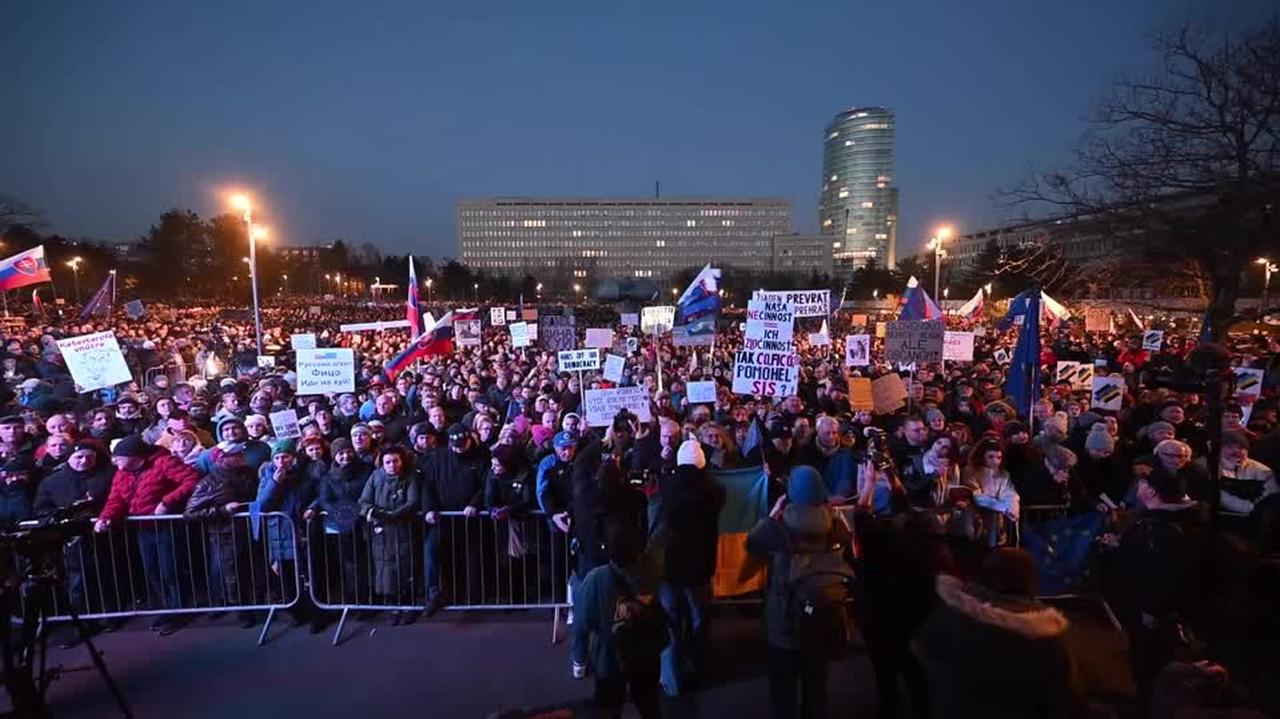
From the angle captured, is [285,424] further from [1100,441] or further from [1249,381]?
[1249,381]

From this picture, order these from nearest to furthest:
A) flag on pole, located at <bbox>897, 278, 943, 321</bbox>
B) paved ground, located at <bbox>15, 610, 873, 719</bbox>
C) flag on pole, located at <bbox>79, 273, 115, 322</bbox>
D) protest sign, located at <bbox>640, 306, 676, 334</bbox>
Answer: paved ground, located at <bbox>15, 610, 873, 719</bbox> < flag on pole, located at <bbox>897, 278, 943, 321</bbox> < protest sign, located at <bbox>640, 306, 676, 334</bbox> < flag on pole, located at <bbox>79, 273, 115, 322</bbox>

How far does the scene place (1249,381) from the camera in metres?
8.40

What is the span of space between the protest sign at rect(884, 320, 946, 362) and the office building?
133 metres

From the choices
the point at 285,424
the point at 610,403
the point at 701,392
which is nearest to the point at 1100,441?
the point at 701,392

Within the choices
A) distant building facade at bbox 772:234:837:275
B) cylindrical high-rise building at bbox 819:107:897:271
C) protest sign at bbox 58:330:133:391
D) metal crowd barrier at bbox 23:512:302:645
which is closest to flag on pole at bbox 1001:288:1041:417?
metal crowd barrier at bbox 23:512:302:645

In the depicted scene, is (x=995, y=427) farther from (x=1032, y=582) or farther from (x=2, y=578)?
(x=2, y=578)

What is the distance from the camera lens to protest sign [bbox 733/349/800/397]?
8.11 m

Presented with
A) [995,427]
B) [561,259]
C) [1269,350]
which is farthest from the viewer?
[561,259]

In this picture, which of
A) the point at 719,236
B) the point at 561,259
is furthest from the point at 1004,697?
the point at 719,236

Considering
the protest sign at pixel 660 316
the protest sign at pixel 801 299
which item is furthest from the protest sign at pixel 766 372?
the protest sign at pixel 660 316

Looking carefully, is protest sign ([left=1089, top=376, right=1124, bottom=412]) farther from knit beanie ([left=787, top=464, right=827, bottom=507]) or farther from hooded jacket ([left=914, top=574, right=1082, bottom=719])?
hooded jacket ([left=914, top=574, right=1082, bottom=719])

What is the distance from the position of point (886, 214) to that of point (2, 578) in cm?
16861

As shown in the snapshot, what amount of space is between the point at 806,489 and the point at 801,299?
6.86 m

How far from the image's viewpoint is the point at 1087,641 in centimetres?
486
